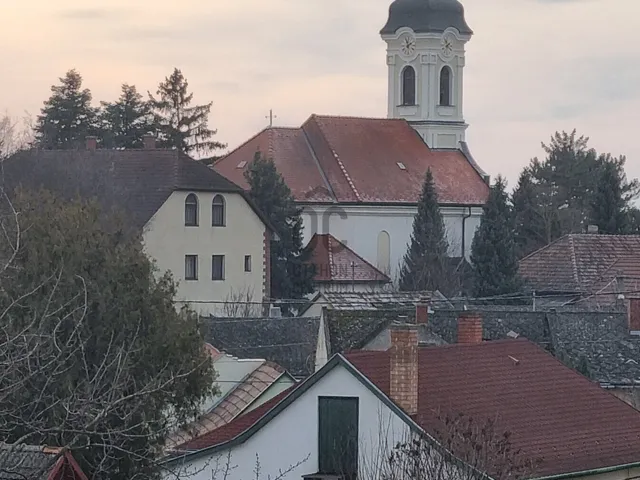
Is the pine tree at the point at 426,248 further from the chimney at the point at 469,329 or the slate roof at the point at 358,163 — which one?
the chimney at the point at 469,329

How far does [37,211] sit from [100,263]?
2560mm

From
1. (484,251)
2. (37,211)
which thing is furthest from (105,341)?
(484,251)

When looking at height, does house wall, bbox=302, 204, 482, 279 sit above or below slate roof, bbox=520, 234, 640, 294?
above

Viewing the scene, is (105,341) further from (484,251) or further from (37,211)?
(484,251)

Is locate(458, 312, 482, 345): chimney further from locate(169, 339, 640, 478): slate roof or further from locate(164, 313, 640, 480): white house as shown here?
locate(164, 313, 640, 480): white house

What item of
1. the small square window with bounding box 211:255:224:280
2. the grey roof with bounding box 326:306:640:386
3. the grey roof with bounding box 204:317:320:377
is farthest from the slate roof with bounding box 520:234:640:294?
the grey roof with bounding box 326:306:640:386

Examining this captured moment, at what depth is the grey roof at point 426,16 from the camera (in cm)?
7969

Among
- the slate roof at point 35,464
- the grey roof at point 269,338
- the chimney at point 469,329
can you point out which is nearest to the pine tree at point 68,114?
Result: the grey roof at point 269,338

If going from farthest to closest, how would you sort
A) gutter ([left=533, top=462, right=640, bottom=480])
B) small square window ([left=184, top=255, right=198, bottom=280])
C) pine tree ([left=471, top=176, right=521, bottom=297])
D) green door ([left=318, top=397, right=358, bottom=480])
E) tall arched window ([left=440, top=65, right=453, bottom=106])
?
tall arched window ([left=440, top=65, right=453, bottom=106]), pine tree ([left=471, top=176, right=521, bottom=297]), small square window ([left=184, top=255, right=198, bottom=280]), green door ([left=318, top=397, right=358, bottom=480]), gutter ([left=533, top=462, right=640, bottom=480])

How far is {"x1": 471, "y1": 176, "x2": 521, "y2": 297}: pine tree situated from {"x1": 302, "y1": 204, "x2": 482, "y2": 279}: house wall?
499 cm

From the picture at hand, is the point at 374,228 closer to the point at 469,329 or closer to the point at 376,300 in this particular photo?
the point at 376,300

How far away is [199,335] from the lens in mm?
25000

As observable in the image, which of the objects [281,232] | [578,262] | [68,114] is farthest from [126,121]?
[578,262]

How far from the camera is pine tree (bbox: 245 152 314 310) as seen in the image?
61719 mm
